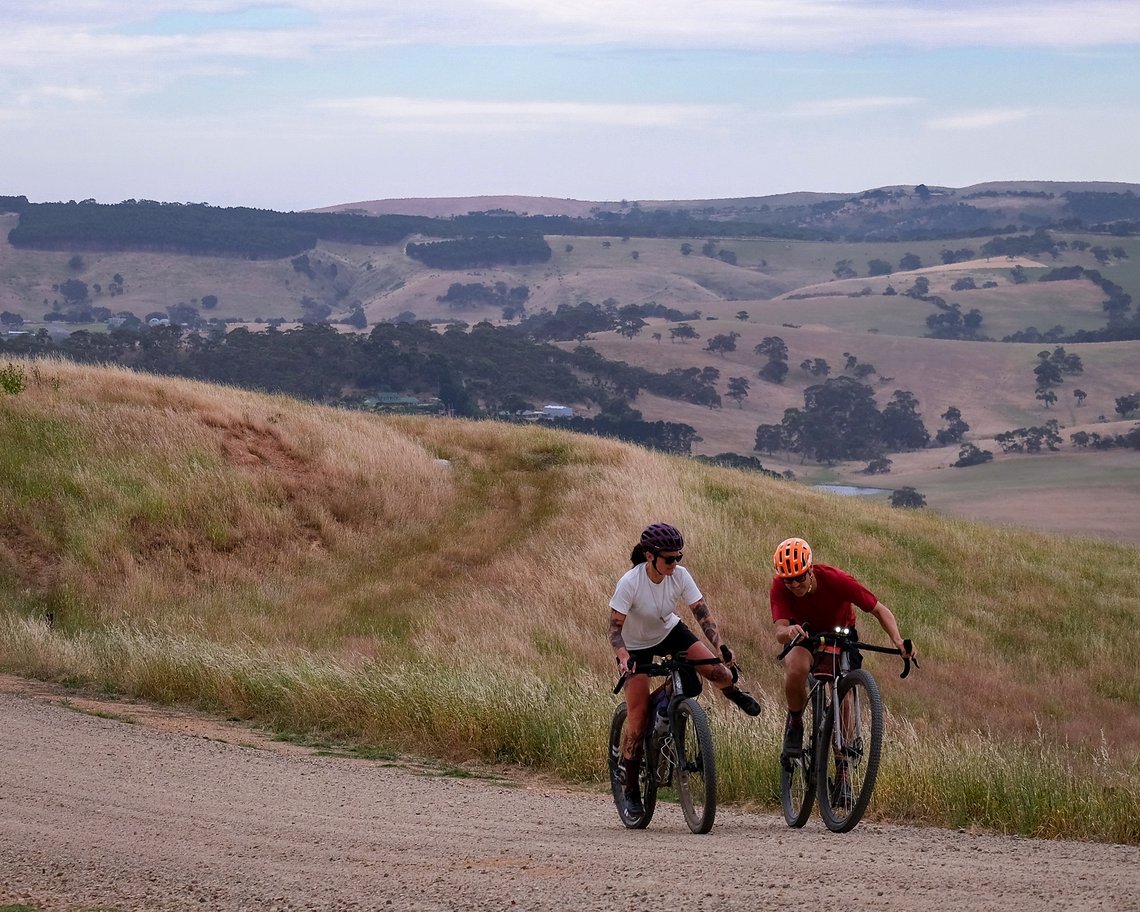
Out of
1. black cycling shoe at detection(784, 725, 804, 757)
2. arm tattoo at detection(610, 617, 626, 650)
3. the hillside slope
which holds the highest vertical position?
arm tattoo at detection(610, 617, 626, 650)

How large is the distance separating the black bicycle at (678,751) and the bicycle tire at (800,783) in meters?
0.61

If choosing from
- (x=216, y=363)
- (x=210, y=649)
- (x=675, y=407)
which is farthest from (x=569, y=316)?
(x=210, y=649)

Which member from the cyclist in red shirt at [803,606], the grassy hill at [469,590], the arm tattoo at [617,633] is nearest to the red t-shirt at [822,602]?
the cyclist in red shirt at [803,606]

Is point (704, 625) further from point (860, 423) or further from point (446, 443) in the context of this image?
point (860, 423)

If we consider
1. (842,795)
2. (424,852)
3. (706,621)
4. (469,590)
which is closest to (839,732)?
(842,795)

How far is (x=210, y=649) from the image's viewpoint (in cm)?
1517

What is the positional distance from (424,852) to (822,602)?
2.73m

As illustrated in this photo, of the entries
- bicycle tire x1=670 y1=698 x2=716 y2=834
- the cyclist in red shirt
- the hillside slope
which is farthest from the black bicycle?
the hillside slope

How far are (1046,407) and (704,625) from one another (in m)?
128

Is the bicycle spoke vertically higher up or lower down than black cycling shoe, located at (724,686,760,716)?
lower down

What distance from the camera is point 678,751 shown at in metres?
8.45

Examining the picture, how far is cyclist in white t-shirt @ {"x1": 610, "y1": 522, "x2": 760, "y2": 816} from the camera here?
8391 mm

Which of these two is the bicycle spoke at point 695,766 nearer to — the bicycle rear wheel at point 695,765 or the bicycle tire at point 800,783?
the bicycle rear wheel at point 695,765

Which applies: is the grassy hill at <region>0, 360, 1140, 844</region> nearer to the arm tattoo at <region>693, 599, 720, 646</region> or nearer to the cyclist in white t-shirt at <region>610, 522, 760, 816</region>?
the cyclist in white t-shirt at <region>610, 522, 760, 816</region>
